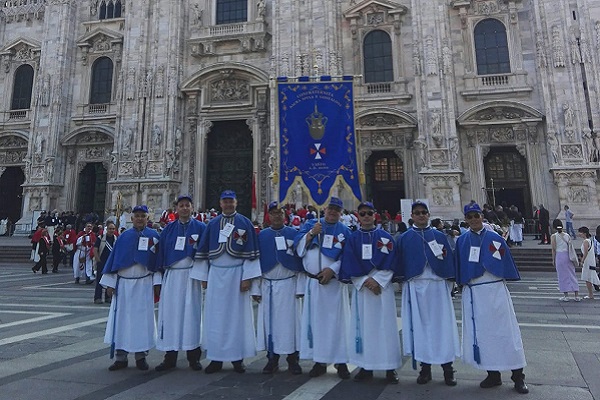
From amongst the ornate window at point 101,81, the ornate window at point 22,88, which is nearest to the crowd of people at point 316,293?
the ornate window at point 101,81

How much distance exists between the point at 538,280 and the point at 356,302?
33.6 ft

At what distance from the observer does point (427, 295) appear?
4.54m

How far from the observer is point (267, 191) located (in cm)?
2159

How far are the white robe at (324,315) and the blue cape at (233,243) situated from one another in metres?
0.61

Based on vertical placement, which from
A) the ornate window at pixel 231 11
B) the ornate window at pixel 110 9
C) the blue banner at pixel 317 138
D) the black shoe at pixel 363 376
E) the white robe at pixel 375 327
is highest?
the ornate window at pixel 110 9

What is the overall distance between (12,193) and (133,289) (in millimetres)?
26567

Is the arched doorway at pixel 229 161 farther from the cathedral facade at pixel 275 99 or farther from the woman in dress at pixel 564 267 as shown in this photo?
the woman in dress at pixel 564 267

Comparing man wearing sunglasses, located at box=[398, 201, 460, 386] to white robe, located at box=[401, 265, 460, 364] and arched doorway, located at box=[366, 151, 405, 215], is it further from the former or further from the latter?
arched doorway, located at box=[366, 151, 405, 215]

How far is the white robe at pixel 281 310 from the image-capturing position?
4871mm

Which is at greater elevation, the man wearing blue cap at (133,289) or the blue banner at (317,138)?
the blue banner at (317,138)

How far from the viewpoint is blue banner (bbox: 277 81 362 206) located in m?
11.1

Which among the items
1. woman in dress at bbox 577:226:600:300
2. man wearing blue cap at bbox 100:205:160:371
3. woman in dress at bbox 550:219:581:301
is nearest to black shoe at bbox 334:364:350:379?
man wearing blue cap at bbox 100:205:160:371

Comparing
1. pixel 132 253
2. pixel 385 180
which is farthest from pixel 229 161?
pixel 132 253

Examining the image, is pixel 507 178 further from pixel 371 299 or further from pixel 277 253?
pixel 277 253
